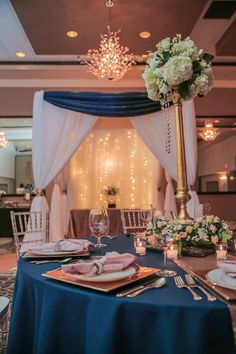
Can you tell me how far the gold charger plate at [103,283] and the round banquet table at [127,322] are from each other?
0.02 meters

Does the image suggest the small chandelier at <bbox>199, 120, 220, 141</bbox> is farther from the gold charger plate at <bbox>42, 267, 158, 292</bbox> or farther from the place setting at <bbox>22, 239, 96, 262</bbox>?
the gold charger plate at <bbox>42, 267, 158, 292</bbox>

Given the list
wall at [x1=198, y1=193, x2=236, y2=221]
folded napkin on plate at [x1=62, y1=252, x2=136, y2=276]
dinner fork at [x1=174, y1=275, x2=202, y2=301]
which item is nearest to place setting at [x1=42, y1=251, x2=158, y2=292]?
folded napkin on plate at [x1=62, y1=252, x2=136, y2=276]

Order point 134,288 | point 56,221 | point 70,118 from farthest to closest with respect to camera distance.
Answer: point 56,221, point 70,118, point 134,288

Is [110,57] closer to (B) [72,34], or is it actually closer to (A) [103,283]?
(B) [72,34]

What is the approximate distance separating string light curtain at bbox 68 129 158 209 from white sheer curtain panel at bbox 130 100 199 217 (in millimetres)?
3483

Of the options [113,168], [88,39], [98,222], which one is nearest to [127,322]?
[98,222]

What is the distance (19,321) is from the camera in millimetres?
1314

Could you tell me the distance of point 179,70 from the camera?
1744mm

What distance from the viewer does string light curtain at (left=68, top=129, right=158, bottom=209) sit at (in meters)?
8.17

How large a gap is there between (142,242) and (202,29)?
4.15 meters

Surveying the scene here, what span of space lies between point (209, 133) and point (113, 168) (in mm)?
2679

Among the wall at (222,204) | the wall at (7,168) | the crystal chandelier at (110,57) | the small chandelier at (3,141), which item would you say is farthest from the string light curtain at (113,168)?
the crystal chandelier at (110,57)

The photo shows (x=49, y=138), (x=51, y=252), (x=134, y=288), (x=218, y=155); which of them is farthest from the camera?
(x=218, y=155)

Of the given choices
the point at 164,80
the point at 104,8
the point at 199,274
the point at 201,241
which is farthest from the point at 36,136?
the point at 199,274
